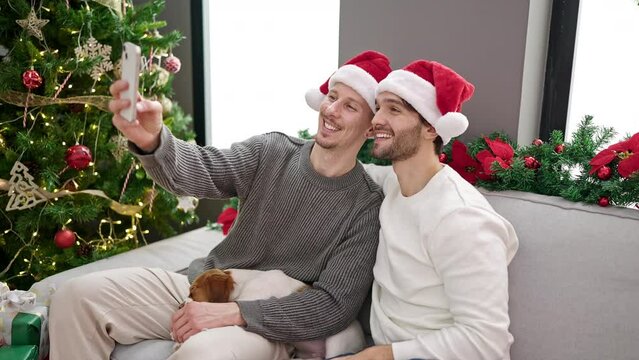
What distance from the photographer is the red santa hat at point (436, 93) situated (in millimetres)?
1520

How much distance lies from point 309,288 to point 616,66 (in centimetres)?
133

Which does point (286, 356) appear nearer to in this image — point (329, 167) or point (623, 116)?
point (329, 167)

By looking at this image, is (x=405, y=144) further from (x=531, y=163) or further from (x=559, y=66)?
(x=559, y=66)

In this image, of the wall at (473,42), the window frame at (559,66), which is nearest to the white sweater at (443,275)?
the wall at (473,42)

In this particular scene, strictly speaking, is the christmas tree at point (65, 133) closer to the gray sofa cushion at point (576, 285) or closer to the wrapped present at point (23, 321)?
the wrapped present at point (23, 321)

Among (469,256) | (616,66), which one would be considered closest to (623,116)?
(616,66)

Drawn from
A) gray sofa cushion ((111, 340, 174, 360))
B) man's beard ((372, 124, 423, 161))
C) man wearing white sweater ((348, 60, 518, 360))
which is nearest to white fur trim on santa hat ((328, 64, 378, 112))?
man wearing white sweater ((348, 60, 518, 360))

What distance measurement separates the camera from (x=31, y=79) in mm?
2199

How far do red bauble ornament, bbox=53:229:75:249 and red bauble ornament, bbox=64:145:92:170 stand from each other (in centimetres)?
28

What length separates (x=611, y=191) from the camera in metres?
1.65

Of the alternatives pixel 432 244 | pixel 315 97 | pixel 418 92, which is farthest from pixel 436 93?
pixel 315 97

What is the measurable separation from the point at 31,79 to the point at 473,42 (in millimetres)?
1633

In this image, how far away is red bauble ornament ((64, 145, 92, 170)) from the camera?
7.64 feet

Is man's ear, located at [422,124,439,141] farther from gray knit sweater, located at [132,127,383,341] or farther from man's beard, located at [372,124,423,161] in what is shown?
gray knit sweater, located at [132,127,383,341]
